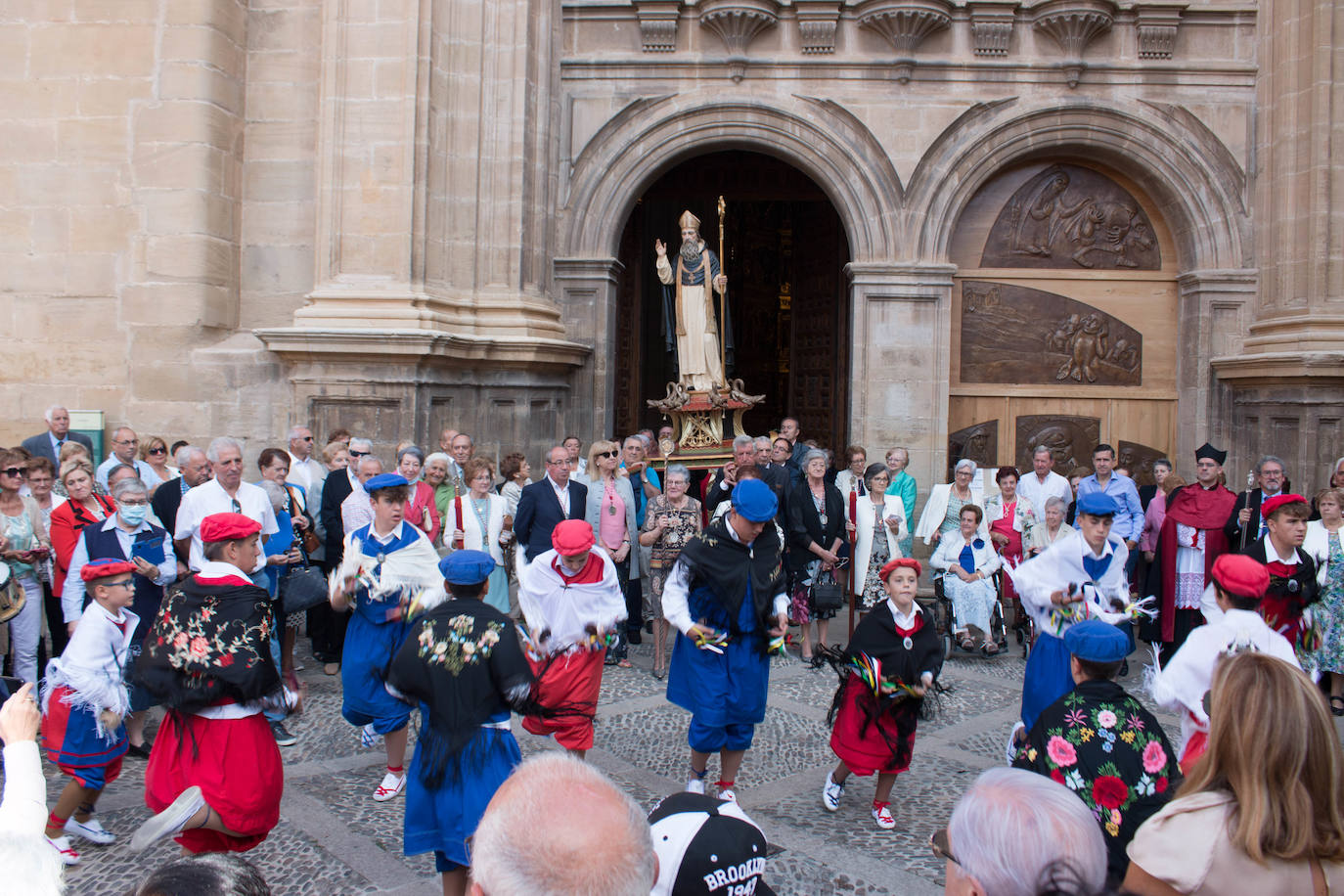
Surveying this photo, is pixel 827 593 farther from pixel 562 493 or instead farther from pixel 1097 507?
pixel 1097 507

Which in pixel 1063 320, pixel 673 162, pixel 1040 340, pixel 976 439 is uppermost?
pixel 673 162

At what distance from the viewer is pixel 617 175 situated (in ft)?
38.3

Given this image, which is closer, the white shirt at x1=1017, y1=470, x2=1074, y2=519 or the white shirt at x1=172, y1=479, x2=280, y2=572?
the white shirt at x1=172, y1=479, x2=280, y2=572

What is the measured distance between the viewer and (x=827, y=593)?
830 cm

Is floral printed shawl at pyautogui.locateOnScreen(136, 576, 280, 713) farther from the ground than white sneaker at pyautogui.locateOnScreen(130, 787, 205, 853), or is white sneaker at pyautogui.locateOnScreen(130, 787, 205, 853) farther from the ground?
floral printed shawl at pyautogui.locateOnScreen(136, 576, 280, 713)

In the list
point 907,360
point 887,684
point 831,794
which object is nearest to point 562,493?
point 831,794

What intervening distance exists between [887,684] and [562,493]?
337 centimetres

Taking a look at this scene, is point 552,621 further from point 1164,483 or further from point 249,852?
point 1164,483

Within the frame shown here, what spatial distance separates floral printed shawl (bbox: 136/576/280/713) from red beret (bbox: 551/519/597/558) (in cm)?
146

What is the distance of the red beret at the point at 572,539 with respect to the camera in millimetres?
4715

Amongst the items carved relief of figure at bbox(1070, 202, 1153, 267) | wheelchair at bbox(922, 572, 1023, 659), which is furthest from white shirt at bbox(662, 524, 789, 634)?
carved relief of figure at bbox(1070, 202, 1153, 267)

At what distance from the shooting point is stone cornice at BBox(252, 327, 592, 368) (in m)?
9.53

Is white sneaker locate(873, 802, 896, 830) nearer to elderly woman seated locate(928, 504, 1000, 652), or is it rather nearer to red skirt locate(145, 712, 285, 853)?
red skirt locate(145, 712, 285, 853)

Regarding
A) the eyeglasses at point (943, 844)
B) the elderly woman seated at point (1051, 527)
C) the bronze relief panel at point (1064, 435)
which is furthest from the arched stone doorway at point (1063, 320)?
the eyeglasses at point (943, 844)
